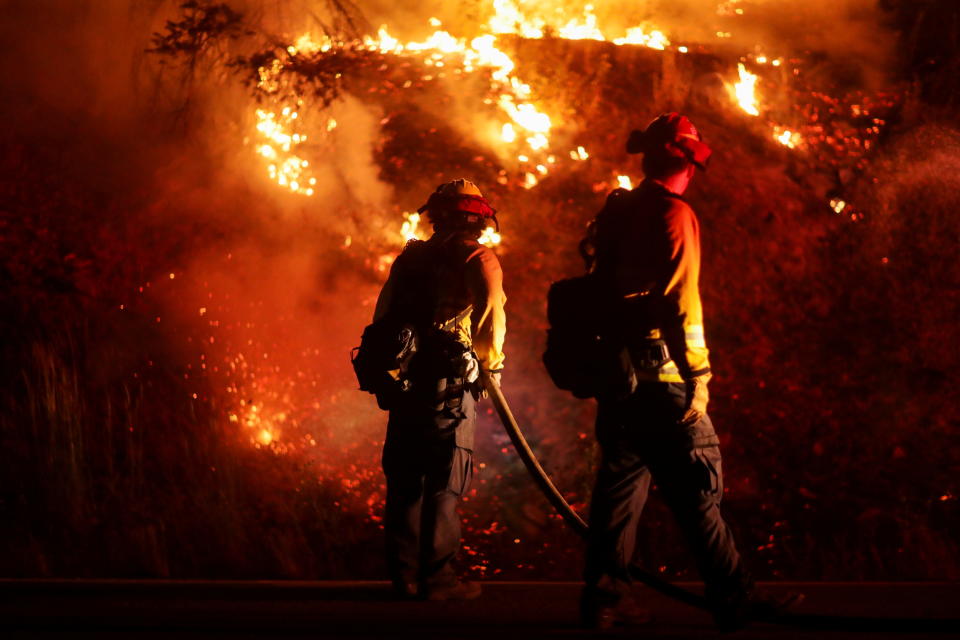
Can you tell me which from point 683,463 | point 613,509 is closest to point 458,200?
point 613,509

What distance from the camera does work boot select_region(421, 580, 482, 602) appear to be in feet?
18.0

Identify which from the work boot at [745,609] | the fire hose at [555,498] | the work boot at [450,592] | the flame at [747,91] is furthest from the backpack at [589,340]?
the flame at [747,91]

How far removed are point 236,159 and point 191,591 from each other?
14.8 feet

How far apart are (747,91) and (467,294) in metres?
4.00

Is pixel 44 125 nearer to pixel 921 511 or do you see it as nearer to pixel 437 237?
pixel 437 237

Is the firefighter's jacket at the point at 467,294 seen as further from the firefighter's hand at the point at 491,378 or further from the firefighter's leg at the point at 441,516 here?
the firefighter's leg at the point at 441,516

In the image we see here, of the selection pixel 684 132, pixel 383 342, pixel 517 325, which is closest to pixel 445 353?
pixel 383 342

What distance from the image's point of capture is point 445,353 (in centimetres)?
555

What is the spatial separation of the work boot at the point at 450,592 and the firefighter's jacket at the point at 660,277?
5.38 ft

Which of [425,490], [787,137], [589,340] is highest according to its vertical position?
[787,137]

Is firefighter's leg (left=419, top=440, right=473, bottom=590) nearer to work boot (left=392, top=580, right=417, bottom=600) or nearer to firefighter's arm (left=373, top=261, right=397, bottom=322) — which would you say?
work boot (left=392, top=580, right=417, bottom=600)

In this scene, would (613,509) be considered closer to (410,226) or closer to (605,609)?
(605,609)

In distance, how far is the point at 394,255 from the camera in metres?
8.83

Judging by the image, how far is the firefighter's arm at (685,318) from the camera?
437 cm
